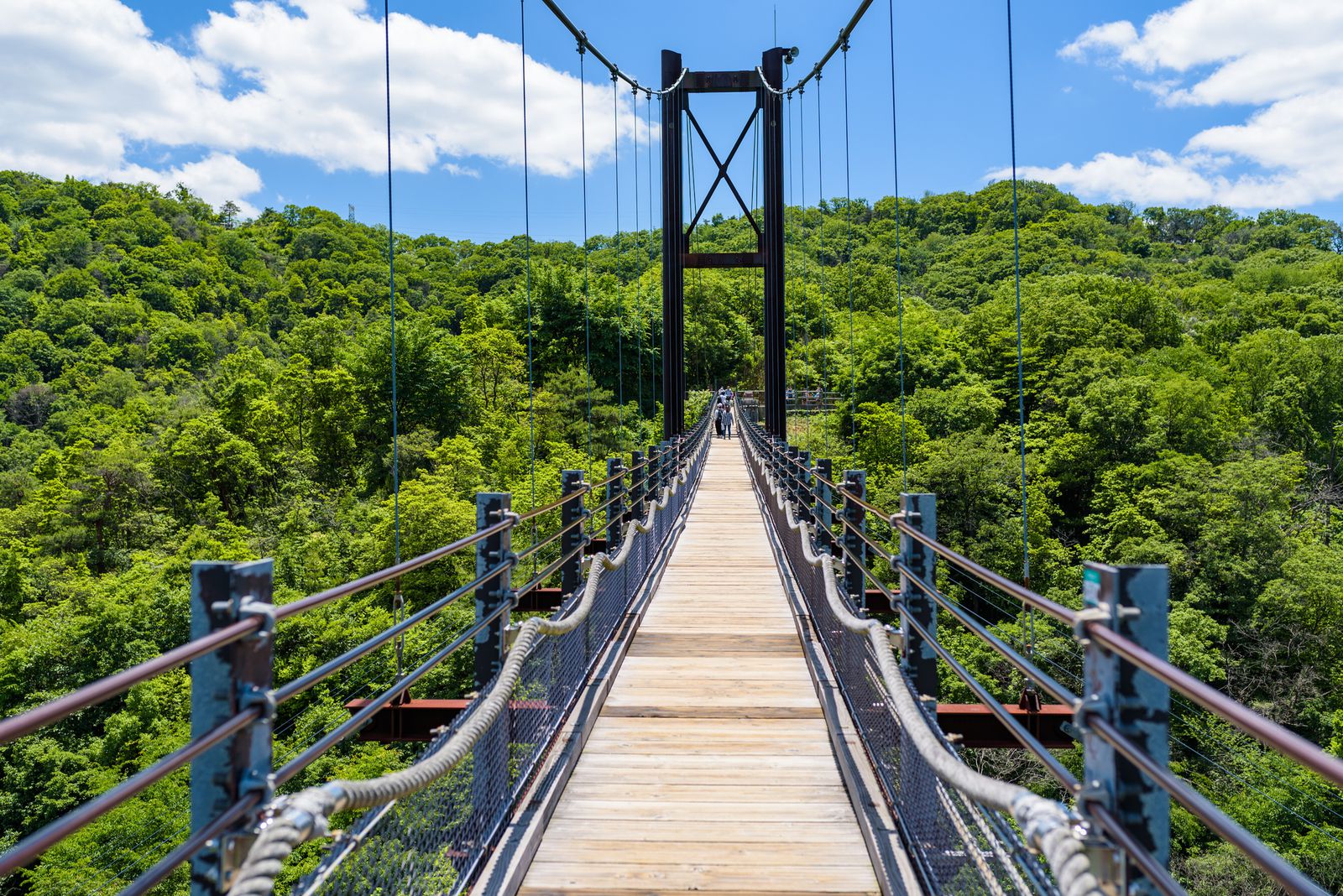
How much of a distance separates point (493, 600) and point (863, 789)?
53.6 inches

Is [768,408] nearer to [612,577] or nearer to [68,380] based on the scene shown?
[612,577]

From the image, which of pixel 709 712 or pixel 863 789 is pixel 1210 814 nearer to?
pixel 863 789

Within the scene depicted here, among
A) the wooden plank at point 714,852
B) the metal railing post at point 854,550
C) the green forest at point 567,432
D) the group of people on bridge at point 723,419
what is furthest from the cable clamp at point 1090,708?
the group of people on bridge at point 723,419

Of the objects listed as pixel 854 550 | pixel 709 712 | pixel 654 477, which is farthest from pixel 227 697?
pixel 654 477

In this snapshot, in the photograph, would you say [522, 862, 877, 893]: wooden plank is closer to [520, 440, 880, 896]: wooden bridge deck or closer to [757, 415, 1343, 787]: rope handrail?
[520, 440, 880, 896]: wooden bridge deck

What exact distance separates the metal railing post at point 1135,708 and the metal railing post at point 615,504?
4.87m

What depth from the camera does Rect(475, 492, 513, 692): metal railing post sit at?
114 inches

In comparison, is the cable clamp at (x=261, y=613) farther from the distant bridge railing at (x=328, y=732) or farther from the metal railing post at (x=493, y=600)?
the metal railing post at (x=493, y=600)

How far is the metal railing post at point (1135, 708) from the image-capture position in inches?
50.6

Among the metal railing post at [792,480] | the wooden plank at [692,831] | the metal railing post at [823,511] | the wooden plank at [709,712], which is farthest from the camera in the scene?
the metal railing post at [792,480]

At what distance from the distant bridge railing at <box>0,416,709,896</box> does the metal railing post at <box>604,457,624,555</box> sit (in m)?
1.50

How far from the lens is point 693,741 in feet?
11.7

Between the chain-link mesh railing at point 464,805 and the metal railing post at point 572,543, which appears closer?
the chain-link mesh railing at point 464,805

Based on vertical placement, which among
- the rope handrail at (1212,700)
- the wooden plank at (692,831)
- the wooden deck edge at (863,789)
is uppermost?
the rope handrail at (1212,700)
